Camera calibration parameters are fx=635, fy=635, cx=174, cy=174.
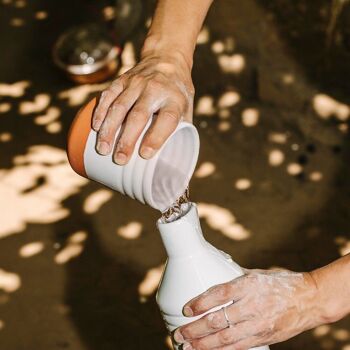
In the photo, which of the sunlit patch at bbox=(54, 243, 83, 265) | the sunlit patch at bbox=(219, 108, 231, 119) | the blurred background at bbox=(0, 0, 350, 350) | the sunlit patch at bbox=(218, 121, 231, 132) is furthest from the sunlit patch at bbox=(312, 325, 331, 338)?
the sunlit patch at bbox=(219, 108, 231, 119)

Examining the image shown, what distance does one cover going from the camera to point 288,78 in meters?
4.82

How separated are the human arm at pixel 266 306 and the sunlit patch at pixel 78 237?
2390 millimetres

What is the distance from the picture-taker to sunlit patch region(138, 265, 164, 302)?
12.5 ft

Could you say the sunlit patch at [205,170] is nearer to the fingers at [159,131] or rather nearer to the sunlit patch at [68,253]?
→ the sunlit patch at [68,253]

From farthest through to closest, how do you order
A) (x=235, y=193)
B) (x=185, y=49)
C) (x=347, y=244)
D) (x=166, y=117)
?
1. (x=235, y=193)
2. (x=347, y=244)
3. (x=185, y=49)
4. (x=166, y=117)

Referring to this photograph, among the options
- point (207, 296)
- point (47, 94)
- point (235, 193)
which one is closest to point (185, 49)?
point (207, 296)

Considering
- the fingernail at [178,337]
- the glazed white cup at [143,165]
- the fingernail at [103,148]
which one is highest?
the fingernail at [103,148]

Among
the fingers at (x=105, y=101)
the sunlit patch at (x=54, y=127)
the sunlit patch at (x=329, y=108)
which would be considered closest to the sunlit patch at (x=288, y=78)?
the sunlit patch at (x=329, y=108)

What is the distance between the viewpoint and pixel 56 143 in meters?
4.68

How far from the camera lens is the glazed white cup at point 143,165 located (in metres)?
1.62

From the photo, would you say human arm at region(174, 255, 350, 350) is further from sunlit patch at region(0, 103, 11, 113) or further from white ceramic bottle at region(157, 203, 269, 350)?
sunlit patch at region(0, 103, 11, 113)

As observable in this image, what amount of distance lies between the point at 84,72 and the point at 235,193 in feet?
5.23

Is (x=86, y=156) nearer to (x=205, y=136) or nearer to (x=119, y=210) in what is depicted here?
(x=119, y=210)

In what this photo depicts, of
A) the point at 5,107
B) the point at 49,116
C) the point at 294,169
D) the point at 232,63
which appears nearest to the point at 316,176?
the point at 294,169
